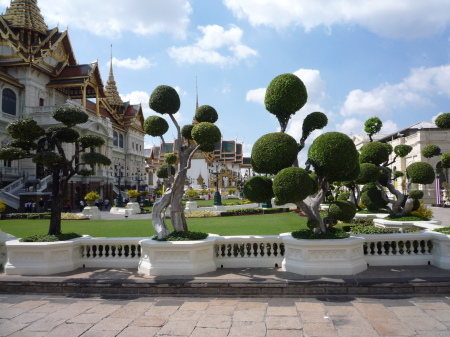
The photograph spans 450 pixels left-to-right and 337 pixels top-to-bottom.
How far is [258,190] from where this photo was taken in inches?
284

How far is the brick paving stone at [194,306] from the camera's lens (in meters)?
5.46

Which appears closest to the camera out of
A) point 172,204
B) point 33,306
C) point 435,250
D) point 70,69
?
point 33,306

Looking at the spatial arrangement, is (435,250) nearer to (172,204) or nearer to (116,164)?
(172,204)

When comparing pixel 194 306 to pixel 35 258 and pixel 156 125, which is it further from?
pixel 156 125

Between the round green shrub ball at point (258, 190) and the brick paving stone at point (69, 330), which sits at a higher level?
the round green shrub ball at point (258, 190)

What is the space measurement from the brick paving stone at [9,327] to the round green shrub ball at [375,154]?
1124cm

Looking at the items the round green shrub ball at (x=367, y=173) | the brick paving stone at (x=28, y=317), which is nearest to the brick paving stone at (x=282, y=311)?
the brick paving stone at (x=28, y=317)

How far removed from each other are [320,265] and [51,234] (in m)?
6.22

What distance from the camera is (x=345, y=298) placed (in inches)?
227

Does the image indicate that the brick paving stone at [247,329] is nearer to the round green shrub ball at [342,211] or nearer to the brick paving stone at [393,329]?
the brick paving stone at [393,329]

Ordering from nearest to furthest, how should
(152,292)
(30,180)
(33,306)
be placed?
(33,306)
(152,292)
(30,180)

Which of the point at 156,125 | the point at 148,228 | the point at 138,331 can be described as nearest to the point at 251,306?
the point at 138,331

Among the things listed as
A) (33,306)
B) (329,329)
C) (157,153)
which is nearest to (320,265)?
(329,329)

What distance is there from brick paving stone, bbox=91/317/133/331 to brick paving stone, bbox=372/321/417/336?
3.55 meters
